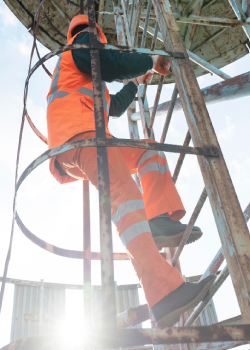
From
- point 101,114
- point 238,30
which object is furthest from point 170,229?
point 238,30

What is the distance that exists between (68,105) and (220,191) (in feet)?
3.96

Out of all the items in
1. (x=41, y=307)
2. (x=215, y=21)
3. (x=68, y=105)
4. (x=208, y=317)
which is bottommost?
(x=208, y=317)

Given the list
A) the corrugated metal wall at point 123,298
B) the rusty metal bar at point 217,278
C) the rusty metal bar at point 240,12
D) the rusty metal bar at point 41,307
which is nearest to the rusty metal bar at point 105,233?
the rusty metal bar at point 217,278

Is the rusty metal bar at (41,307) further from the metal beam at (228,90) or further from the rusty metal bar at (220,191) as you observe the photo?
the rusty metal bar at (220,191)

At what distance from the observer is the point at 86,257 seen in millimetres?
2652

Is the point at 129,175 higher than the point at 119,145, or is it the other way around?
the point at 129,175

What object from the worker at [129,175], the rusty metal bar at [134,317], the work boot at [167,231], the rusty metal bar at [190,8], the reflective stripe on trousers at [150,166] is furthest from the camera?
the rusty metal bar at [190,8]

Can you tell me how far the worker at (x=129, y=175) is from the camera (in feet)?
5.37

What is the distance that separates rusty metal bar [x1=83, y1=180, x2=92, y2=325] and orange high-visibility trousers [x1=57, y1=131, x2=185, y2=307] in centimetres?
41

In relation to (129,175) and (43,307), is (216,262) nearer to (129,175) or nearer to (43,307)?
(129,175)

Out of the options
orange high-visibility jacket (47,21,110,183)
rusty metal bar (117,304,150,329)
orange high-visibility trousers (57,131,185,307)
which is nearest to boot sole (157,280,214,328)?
orange high-visibility trousers (57,131,185,307)

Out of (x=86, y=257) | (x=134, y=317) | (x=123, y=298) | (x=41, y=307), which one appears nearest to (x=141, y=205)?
(x=86, y=257)

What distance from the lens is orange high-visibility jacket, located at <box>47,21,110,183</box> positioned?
6.80 ft

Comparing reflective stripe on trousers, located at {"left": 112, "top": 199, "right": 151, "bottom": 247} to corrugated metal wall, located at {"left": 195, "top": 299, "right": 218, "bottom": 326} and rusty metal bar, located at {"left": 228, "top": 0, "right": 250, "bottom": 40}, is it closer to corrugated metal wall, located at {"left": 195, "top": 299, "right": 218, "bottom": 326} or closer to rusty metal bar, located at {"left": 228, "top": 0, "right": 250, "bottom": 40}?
rusty metal bar, located at {"left": 228, "top": 0, "right": 250, "bottom": 40}
